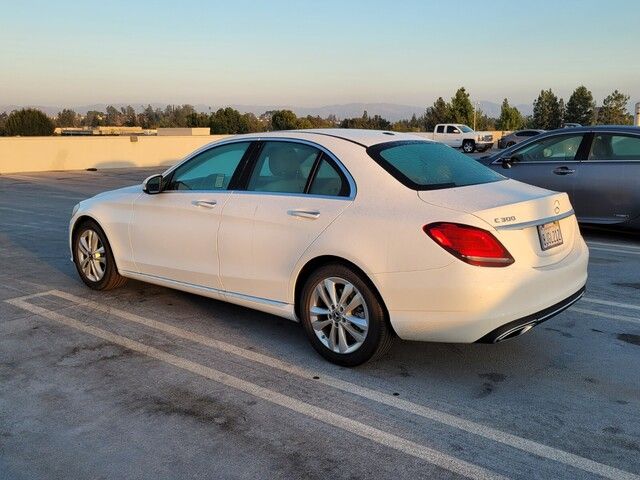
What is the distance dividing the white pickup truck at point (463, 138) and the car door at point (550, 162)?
96.8ft

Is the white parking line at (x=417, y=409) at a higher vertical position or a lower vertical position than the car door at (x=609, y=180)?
lower

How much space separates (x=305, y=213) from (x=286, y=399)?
4.22ft

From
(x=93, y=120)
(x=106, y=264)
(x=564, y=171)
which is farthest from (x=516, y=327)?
(x=93, y=120)

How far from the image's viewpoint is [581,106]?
7719 cm

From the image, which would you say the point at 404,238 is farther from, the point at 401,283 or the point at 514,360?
the point at 514,360

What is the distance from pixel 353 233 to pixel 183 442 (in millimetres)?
1643

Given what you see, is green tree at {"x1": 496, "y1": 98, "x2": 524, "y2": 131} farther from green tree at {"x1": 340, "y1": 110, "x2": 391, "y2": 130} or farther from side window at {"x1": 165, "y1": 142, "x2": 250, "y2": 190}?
side window at {"x1": 165, "y1": 142, "x2": 250, "y2": 190}

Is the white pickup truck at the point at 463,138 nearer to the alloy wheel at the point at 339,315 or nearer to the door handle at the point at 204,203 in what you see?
the door handle at the point at 204,203

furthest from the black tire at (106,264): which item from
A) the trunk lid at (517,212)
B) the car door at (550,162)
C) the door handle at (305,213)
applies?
the car door at (550,162)

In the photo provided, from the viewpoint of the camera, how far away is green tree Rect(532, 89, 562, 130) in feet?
268

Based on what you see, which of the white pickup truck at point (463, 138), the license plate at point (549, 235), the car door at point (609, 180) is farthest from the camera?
the white pickup truck at point (463, 138)

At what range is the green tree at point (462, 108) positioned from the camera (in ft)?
211

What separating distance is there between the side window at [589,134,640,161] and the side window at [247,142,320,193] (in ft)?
19.2

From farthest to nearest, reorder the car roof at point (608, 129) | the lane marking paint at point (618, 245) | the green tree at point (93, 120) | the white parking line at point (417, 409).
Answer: the green tree at point (93, 120) → the car roof at point (608, 129) → the lane marking paint at point (618, 245) → the white parking line at point (417, 409)
